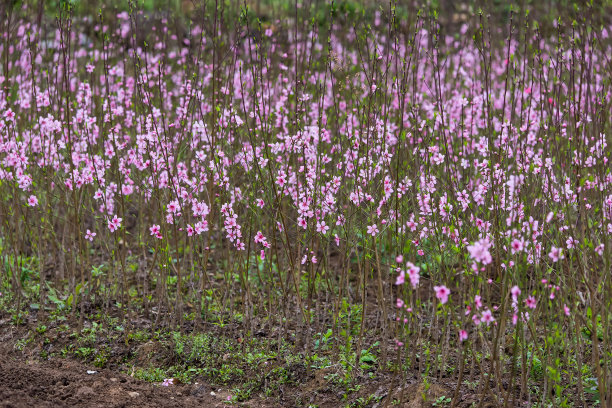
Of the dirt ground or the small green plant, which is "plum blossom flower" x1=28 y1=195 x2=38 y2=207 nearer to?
the dirt ground

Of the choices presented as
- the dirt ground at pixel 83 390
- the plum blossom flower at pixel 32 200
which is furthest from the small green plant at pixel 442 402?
the plum blossom flower at pixel 32 200

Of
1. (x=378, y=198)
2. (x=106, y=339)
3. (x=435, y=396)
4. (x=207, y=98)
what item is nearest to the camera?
(x=435, y=396)

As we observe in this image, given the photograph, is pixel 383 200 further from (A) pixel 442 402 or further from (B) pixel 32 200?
(B) pixel 32 200

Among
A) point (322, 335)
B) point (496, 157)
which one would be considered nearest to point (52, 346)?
point (322, 335)

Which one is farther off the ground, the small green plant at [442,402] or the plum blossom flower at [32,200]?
the plum blossom flower at [32,200]

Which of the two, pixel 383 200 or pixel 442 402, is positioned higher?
pixel 383 200

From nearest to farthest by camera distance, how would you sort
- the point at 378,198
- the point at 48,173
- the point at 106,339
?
the point at 378,198 → the point at 106,339 → the point at 48,173

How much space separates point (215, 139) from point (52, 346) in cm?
172

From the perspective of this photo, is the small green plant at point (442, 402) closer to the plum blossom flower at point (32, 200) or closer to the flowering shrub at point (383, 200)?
the flowering shrub at point (383, 200)

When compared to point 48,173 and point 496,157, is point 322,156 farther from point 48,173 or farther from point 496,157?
point 48,173

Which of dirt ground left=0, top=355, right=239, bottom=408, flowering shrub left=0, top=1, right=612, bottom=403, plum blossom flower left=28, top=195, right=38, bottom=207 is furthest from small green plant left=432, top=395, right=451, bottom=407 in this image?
plum blossom flower left=28, top=195, right=38, bottom=207

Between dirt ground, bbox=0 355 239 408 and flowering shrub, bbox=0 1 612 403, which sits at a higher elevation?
flowering shrub, bbox=0 1 612 403

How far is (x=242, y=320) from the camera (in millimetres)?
4469

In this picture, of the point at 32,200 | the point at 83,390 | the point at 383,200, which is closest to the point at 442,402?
the point at 383,200
